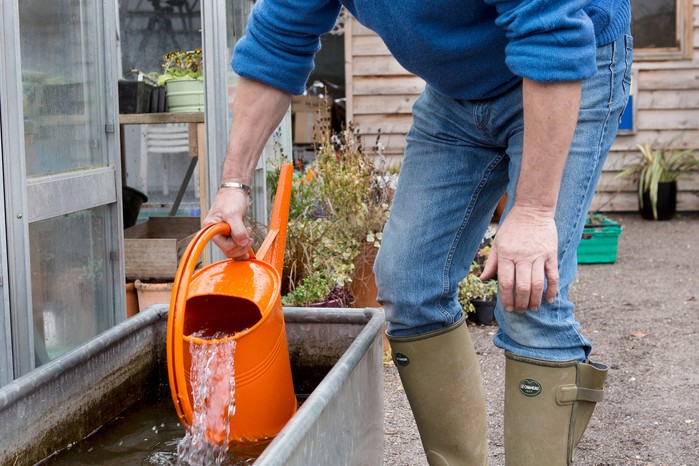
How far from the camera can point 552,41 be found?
154 centimetres

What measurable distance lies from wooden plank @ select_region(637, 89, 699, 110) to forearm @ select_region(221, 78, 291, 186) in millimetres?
6827

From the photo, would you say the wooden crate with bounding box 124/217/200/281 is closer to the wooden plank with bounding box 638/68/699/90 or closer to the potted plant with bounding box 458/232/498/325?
the potted plant with bounding box 458/232/498/325

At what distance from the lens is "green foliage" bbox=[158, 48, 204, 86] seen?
4.31 meters

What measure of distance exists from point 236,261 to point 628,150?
271 inches

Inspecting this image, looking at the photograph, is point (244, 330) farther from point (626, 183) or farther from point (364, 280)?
point (626, 183)

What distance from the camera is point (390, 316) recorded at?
2.09m

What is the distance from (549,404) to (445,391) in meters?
0.32

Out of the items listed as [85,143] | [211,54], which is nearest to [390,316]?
[85,143]

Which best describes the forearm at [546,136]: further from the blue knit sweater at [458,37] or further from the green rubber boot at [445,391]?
the green rubber boot at [445,391]

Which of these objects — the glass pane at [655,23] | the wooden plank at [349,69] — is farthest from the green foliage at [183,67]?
the glass pane at [655,23]

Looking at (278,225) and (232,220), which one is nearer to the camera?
(232,220)

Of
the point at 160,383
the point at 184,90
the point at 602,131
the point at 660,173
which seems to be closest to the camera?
the point at 602,131

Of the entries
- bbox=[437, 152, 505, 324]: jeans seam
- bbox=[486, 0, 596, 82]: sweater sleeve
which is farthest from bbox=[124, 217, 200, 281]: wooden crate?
bbox=[486, 0, 596, 82]: sweater sleeve

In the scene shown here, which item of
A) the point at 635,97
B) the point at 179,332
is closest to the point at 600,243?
the point at 635,97
